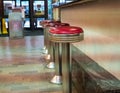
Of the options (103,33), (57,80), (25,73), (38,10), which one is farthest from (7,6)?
(103,33)

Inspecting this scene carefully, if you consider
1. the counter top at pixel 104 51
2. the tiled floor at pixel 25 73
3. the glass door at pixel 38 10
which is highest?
the glass door at pixel 38 10

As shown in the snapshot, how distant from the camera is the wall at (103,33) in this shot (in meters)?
2.19

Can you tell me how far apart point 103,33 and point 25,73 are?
2.42m

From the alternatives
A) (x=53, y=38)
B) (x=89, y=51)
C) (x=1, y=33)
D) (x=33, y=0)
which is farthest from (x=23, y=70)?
(x=33, y=0)

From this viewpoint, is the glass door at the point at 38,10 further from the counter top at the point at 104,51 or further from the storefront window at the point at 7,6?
the counter top at the point at 104,51

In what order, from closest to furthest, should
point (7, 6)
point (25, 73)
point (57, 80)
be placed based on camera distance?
point (57, 80) → point (25, 73) → point (7, 6)

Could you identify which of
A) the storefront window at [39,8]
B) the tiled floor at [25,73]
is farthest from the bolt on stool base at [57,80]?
the storefront window at [39,8]

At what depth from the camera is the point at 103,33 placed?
261cm

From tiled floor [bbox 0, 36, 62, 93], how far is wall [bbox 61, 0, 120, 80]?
0.94 meters

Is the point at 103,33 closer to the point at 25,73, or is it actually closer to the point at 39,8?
the point at 25,73

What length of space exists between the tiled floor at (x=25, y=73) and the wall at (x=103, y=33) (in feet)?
3.08

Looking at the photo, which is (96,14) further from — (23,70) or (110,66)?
(23,70)

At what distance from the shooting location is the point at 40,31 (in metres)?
11.7

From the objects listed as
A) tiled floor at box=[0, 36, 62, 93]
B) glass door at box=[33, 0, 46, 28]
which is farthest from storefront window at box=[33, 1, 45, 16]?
tiled floor at box=[0, 36, 62, 93]
